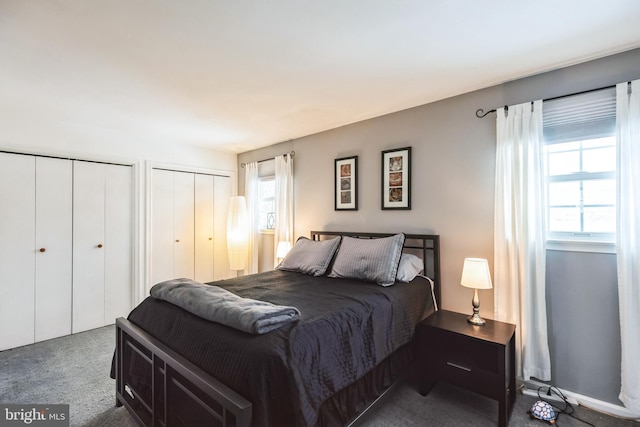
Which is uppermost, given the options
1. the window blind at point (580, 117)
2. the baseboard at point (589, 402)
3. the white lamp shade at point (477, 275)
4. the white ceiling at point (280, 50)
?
the white ceiling at point (280, 50)

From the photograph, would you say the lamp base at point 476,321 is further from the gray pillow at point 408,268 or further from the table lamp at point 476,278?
the gray pillow at point 408,268

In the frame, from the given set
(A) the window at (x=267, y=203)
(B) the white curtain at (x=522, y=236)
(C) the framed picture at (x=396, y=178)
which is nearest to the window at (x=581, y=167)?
(B) the white curtain at (x=522, y=236)

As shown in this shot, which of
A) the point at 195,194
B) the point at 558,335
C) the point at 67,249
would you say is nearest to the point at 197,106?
the point at 195,194

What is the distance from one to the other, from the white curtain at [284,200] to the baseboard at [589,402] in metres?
2.75

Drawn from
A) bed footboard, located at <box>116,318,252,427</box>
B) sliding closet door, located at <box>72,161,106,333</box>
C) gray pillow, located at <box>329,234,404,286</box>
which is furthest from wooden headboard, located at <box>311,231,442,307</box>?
sliding closet door, located at <box>72,161,106,333</box>

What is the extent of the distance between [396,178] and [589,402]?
2173mm

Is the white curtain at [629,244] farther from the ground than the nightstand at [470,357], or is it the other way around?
the white curtain at [629,244]

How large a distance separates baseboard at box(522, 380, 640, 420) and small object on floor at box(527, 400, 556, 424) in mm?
247

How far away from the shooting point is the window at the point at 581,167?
205 cm

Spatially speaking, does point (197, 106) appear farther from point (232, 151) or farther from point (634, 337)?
point (634, 337)

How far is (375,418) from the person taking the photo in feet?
6.46

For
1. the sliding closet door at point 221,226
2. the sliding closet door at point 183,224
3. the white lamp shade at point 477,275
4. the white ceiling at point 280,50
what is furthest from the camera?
the sliding closet door at point 221,226

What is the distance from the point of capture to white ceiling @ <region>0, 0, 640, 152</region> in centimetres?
160

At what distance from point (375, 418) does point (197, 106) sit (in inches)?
116
